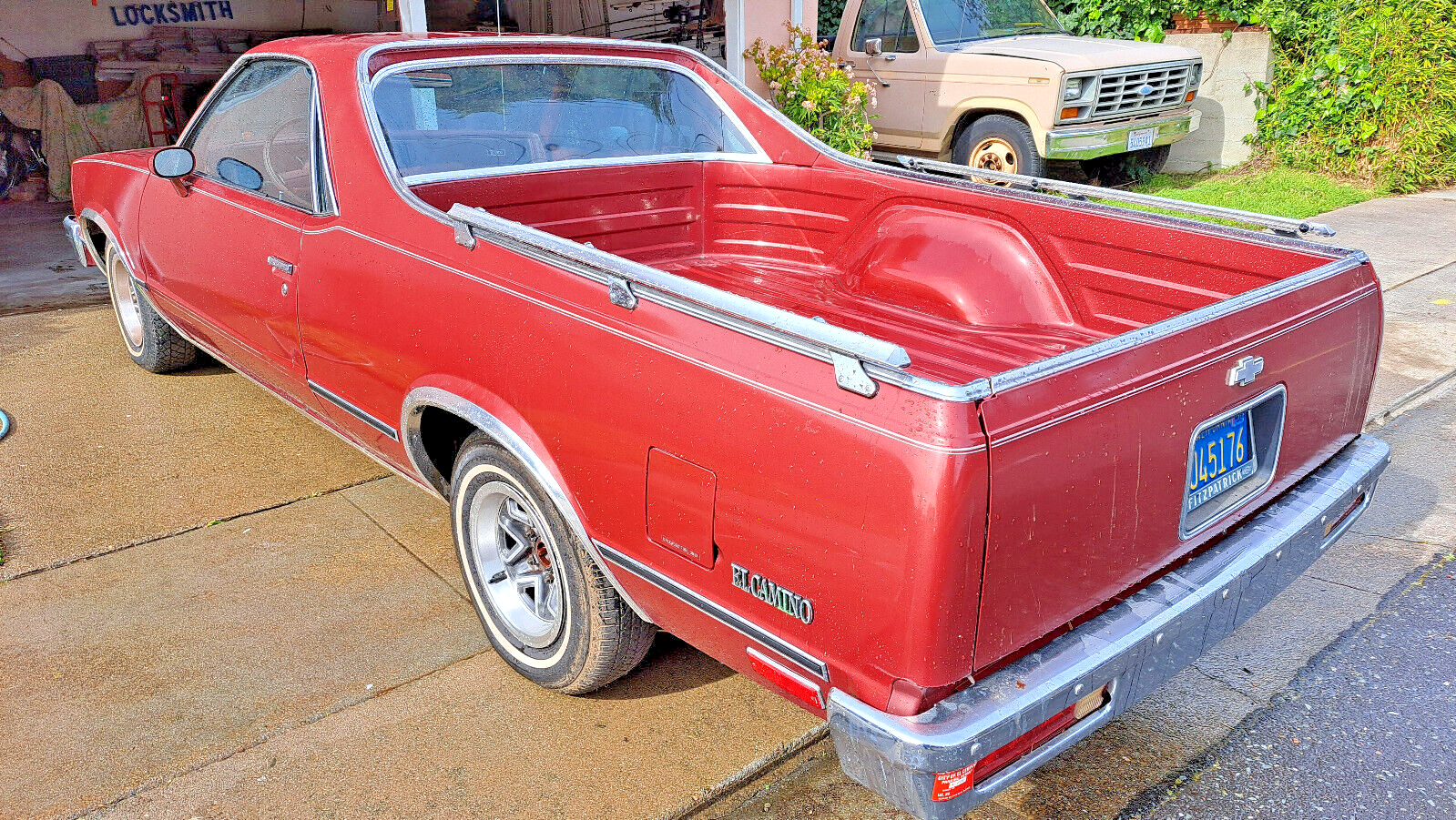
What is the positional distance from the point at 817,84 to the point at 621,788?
631cm

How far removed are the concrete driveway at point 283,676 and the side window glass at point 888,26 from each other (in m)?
7.24

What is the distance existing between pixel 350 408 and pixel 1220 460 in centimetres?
256

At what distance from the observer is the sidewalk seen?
2643 millimetres

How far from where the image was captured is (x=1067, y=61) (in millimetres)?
8672

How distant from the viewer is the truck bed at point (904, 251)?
3.11 meters

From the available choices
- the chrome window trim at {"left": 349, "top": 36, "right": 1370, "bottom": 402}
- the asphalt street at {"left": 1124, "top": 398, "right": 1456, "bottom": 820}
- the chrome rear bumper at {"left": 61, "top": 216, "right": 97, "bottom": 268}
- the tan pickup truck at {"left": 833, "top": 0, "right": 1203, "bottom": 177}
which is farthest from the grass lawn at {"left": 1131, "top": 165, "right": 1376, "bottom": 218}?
the chrome rear bumper at {"left": 61, "top": 216, "right": 97, "bottom": 268}

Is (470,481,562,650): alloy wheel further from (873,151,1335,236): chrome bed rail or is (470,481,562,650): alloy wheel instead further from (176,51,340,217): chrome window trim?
(873,151,1335,236): chrome bed rail

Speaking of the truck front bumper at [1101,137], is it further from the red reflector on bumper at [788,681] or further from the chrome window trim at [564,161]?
the red reflector on bumper at [788,681]

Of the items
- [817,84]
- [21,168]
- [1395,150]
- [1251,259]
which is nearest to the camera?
[1251,259]

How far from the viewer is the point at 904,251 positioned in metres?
3.76

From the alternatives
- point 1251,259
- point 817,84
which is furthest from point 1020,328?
point 817,84

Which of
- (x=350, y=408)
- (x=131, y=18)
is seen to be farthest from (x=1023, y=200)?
(x=131, y=18)

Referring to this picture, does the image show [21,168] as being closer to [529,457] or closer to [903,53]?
[903,53]

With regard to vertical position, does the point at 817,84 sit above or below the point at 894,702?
above
